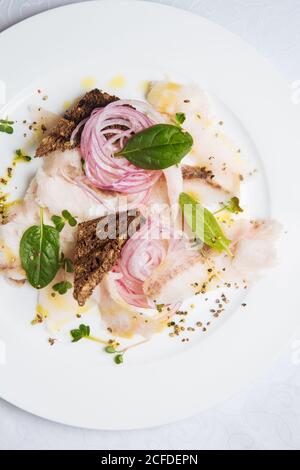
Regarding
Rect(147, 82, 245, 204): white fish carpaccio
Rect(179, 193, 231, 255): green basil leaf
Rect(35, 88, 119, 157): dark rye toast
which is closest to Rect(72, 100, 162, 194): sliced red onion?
Rect(35, 88, 119, 157): dark rye toast

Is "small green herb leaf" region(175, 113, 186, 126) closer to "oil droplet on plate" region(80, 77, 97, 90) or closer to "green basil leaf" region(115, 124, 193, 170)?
"green basil leaf" region(115, 124, 193, 170)

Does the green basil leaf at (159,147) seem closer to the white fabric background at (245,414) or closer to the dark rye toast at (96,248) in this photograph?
the dark rye toast at (96,248)

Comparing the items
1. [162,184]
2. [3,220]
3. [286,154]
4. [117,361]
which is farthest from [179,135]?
[117,361]

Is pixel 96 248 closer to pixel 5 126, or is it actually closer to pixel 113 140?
pixel 113 140

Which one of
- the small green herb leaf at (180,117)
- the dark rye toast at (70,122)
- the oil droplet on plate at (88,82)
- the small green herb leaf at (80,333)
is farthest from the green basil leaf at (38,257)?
the small green herb leaf at (180,117)

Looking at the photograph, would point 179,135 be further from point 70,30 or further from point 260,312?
point 260,312

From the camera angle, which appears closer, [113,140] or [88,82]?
[113,140]

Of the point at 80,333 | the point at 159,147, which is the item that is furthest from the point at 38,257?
the point at 159,147
